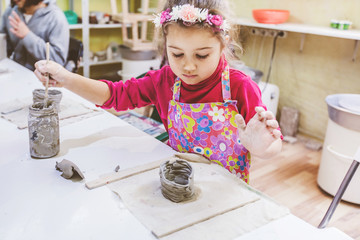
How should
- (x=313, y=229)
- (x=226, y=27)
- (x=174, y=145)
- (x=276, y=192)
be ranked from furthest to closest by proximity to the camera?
(x=276, y=192) → (x=174, y=145) → (x=226, y=27) → (x=313, y=229)

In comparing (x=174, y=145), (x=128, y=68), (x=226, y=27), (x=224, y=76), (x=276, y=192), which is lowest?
(x=276, y=192)

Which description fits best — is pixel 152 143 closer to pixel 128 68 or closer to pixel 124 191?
pixel 124 191

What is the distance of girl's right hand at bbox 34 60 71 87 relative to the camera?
1.12m

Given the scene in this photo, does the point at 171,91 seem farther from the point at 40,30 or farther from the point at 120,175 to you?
the point at 40,30

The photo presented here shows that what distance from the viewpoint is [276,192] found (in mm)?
2258

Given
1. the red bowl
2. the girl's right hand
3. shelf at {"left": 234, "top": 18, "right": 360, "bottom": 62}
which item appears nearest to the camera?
the girl's right hand

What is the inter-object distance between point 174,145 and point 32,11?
5.87 ft

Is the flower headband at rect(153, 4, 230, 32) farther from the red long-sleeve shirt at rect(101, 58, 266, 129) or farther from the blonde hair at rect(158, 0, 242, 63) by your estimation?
the red long-sleeve shirt at rect(101, 58, 266, 129)

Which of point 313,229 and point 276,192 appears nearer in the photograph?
point 313,229

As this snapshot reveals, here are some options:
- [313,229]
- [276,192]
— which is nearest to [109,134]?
[313,229]

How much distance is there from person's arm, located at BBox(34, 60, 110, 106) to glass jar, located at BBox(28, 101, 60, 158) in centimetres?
15

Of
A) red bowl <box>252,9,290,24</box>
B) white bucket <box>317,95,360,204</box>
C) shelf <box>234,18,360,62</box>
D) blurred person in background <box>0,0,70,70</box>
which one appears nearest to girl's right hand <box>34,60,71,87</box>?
blurred person in background <box>0,0,70,70</box>

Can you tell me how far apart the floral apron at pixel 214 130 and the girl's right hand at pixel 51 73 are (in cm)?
40

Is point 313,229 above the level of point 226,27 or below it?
below
